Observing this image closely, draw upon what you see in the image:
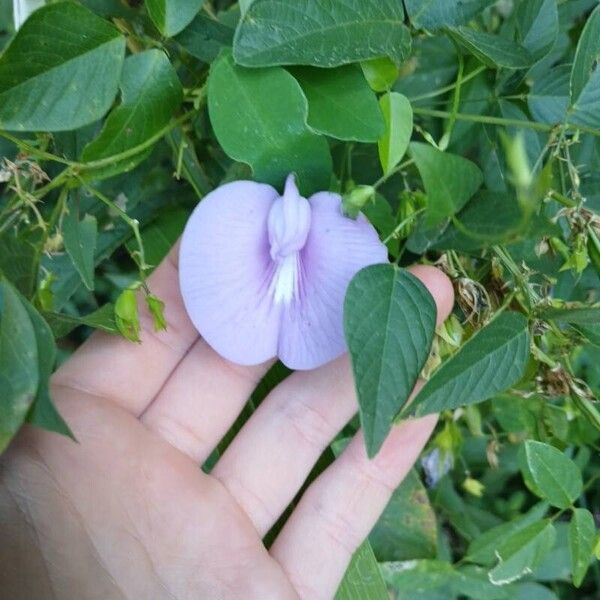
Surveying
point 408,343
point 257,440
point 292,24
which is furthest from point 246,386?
point 292,24

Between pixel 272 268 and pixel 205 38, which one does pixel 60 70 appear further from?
pixel 272 268

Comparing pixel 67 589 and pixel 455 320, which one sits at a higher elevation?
pixel 455 320

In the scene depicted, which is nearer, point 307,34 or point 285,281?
point 307,34

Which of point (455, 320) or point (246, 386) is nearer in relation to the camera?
point (455, 320)

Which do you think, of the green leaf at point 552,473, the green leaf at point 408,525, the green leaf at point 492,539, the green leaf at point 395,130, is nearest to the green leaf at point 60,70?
the green leaf at point 395,130

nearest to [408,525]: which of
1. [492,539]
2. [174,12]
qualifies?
[492,539]

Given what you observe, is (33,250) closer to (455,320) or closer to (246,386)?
(246,386)

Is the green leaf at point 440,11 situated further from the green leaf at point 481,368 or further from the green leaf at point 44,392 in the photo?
the green leaf at point 44,392

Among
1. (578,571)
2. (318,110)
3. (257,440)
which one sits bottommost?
(257,440)
